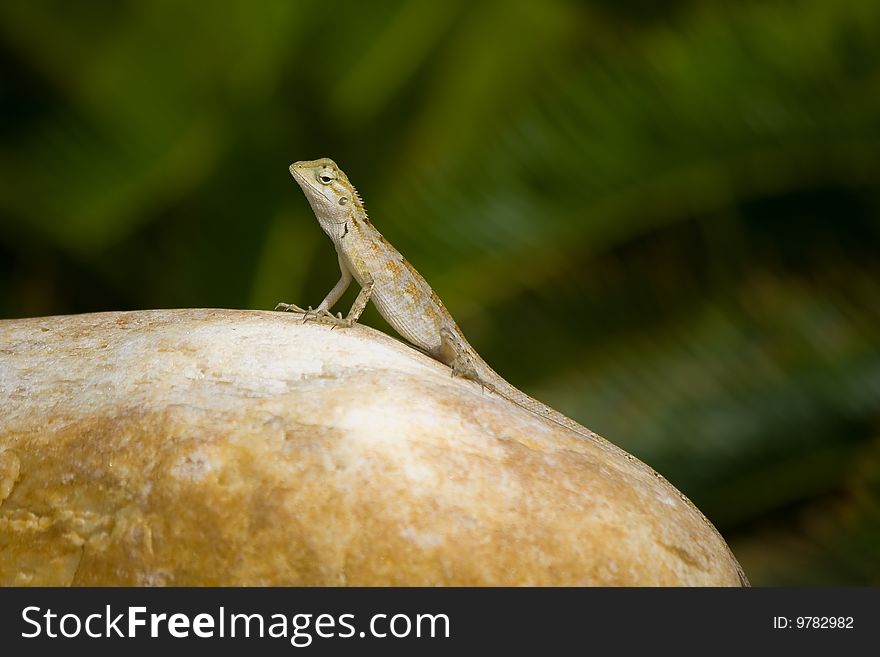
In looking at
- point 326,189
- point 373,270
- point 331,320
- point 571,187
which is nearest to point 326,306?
point 331,320

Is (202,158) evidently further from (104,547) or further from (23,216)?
(104,547)

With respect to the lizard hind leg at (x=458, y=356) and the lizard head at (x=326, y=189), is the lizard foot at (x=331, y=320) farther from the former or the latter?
the lizard head at (x=326, y=189)

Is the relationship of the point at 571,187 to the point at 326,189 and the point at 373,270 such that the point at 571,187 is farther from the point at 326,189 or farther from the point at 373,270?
the point at 326,189

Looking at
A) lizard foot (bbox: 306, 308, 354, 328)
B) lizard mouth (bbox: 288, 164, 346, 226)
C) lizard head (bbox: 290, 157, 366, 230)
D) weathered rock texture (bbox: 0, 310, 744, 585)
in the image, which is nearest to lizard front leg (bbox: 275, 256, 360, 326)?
lizard foot (bbox: 306, 308, 354, 328)

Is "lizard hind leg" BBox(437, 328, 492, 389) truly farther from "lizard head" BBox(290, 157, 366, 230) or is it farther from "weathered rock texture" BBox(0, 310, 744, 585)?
"lizard head" BBox(290, 157, 366, 230)

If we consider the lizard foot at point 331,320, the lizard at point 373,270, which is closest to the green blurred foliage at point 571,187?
the lizard at point 373,270

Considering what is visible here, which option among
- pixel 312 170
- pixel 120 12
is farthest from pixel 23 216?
pixel 312 170
